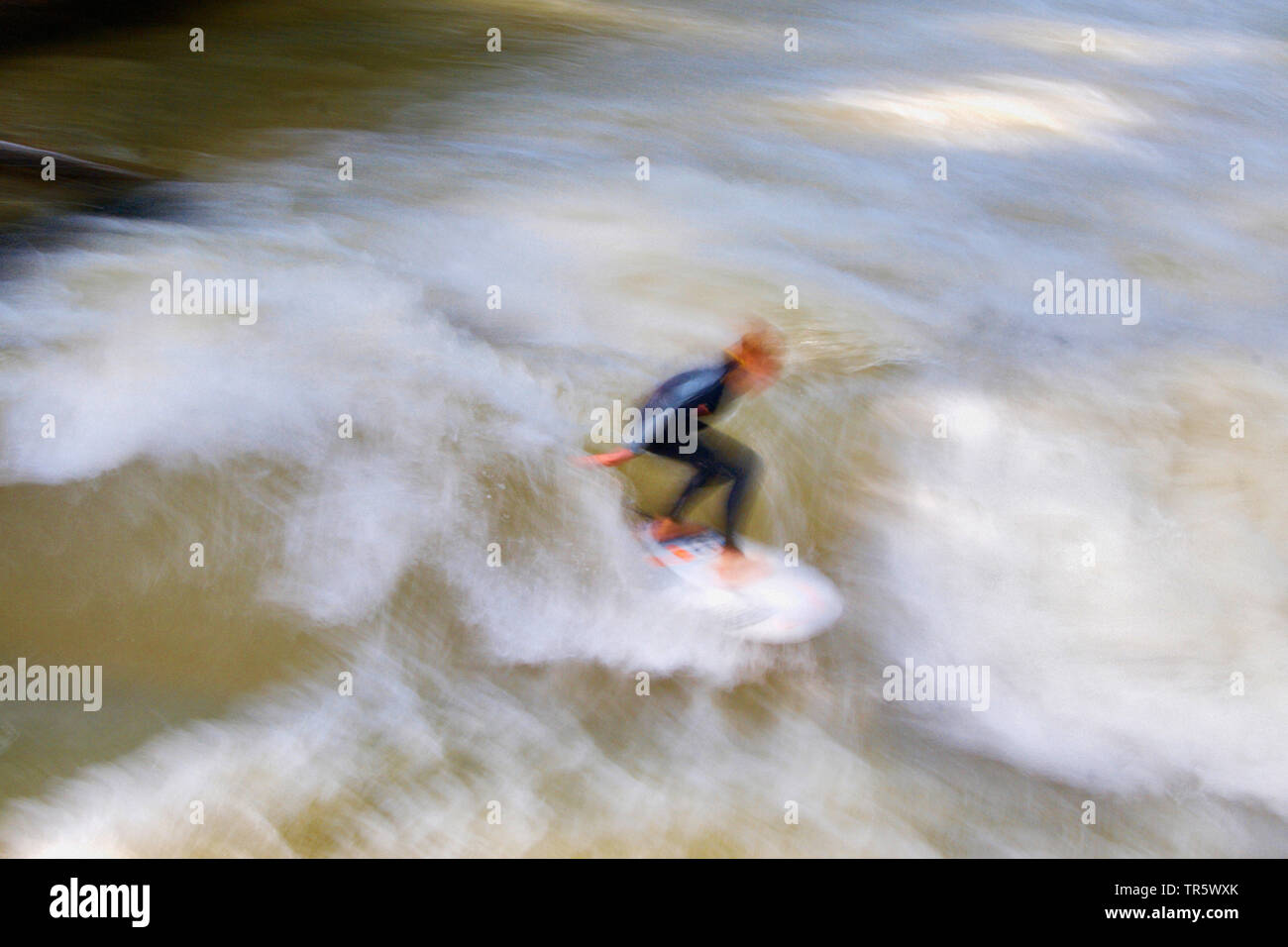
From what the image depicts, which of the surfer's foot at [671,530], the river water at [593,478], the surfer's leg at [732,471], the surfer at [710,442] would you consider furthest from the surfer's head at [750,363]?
the river water at [593,478]

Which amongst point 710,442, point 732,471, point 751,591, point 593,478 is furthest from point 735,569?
point 593,478

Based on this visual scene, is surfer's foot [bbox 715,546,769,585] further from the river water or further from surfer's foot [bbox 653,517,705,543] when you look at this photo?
the river water

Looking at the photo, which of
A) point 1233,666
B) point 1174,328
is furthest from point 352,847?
point 1174,328

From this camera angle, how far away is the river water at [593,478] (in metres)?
4.44

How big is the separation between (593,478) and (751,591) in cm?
103

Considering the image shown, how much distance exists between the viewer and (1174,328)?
7.59 meters

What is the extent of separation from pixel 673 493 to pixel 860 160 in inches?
190

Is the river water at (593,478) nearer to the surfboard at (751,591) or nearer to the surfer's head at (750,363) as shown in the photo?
the surfboard at (751,591)

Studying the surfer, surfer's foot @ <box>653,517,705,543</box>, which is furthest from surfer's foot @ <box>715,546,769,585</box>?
surfer's foot @ <box>653,517,705,543</box>

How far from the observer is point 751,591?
516 centimetres

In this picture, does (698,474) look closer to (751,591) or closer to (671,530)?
(671,530)

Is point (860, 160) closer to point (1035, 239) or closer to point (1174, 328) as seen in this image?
point (1035, 239)

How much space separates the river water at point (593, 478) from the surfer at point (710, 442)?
0.36 m
